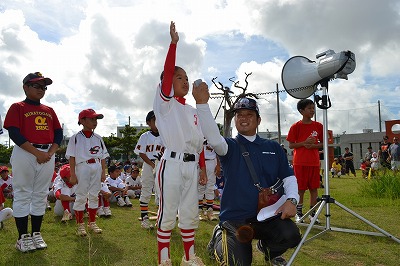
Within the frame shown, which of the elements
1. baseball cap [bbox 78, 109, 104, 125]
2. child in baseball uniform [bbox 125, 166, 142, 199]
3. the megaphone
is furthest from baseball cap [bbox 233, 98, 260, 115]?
child in baseball uniform [bbox 125, 166, 142, 199]

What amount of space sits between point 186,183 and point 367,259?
87.4 inches

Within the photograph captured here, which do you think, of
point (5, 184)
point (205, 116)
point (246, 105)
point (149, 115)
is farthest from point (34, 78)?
point (5, 184)

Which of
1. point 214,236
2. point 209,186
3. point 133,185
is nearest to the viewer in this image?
point 214,236

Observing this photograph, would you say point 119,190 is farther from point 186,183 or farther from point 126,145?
point 126,145

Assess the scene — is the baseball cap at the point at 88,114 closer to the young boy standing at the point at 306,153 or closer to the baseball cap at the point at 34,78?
the baseball cap at the point at 34,78

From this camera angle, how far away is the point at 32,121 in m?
4.62

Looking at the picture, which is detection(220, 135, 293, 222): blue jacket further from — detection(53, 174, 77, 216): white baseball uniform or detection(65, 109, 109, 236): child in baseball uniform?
detection(53, 174, 77, 216): white baseball uniform

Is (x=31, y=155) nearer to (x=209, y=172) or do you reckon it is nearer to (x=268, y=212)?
(x=268, y=212)

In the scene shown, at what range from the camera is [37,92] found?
4.76m

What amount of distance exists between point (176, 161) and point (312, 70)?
1970 mm

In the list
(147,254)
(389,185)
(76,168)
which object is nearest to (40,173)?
(76,168)

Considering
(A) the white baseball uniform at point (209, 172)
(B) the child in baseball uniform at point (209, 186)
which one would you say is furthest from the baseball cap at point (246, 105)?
(A) the white baseball uniform at point (209, 172)

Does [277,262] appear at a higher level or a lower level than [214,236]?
lower

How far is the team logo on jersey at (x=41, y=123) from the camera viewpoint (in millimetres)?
4672
